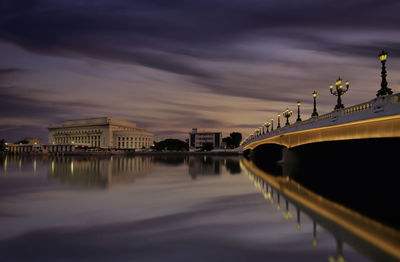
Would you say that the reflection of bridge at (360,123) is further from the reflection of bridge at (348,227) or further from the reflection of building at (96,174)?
the reflection of building at (96,174)

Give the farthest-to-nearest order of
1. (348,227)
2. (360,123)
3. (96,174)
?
(96,174), (360,123), (348,227)

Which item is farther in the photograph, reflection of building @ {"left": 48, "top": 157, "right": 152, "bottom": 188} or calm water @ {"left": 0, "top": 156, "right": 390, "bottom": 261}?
reflection of building @ {"left": 48, "top": 157, "right": 152, "bottom": 188}

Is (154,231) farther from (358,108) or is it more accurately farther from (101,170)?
(101,170)

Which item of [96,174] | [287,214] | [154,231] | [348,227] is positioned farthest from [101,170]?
[348,227]

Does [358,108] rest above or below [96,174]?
above

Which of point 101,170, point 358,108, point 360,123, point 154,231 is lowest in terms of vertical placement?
point 154,231

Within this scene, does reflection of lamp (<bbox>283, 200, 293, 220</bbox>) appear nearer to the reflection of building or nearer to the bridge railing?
Result: the bridge railing

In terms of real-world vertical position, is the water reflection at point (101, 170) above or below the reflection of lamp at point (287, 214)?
above

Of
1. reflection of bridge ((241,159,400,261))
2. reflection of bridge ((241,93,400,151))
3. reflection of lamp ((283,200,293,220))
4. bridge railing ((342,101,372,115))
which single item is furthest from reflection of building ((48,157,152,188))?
bridge railing ((342,101,372,115))

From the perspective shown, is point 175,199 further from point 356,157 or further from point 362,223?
point 356,157

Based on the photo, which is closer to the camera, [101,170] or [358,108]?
[358,108]

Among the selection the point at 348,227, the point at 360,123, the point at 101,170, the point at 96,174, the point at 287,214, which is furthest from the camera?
the point at 101,170

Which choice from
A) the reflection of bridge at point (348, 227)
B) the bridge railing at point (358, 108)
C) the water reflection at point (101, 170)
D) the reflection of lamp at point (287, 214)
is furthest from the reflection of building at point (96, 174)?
the bridge railing at point (358, 108)

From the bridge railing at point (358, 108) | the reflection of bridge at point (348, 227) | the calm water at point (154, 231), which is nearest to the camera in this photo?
the calm water at point (154, 231)
